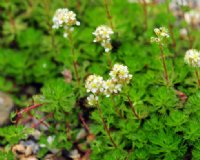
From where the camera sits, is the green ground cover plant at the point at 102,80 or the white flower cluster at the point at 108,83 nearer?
the white flower cluster at the point at 108,83

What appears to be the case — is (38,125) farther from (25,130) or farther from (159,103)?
(159,103)

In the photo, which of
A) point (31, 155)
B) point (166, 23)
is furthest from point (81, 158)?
point (166, 23)

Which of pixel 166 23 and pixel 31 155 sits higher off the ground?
pixel 166 23

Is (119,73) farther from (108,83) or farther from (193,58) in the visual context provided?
(193,58)

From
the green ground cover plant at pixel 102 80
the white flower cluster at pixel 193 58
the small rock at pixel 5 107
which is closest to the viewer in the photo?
the white flower cluster at pixel 193 58

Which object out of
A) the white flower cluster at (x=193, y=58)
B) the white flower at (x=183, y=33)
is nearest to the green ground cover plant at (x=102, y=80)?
the white flower cluster at (x=193, y=58)

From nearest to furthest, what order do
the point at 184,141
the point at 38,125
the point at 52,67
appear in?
the point at 184,141 → the point at 38,125 → the point at 52,67

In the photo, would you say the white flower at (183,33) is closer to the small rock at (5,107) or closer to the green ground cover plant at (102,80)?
the green ground cover plant at (102,80)
